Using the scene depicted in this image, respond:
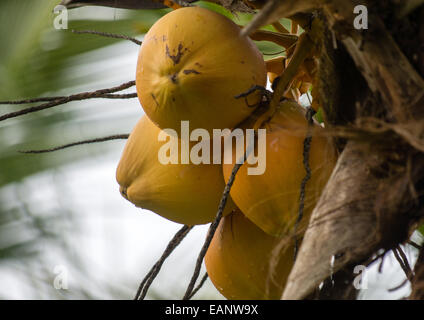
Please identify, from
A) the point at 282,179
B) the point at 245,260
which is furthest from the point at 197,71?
the point at 245,260

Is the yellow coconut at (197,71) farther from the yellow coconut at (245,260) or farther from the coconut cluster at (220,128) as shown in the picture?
the yellow coconut at (245,260)

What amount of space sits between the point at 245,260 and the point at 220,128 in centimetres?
26

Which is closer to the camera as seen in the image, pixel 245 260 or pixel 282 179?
pixel 282 179

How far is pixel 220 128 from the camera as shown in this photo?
105 centimetres

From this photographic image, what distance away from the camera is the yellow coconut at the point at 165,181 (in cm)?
112

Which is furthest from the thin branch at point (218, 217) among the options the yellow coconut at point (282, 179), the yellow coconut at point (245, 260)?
the yellow coconut at point (245, 260)

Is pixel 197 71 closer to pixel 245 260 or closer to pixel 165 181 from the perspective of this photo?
pixel 165 181

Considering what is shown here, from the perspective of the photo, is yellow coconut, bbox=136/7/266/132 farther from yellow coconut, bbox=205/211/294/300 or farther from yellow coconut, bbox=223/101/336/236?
yellow coconut, bbox=205/211/294/300

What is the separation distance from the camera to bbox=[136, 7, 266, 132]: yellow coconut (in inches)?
39.2

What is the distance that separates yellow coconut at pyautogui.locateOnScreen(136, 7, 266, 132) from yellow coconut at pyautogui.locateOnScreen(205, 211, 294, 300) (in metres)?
0.22

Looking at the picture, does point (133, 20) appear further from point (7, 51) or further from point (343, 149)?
point (343, 149)

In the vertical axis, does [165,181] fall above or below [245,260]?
above

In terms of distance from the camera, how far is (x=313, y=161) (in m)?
1.02

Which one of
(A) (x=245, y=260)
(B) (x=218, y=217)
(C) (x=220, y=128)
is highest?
(C) (x=220, y=128)
